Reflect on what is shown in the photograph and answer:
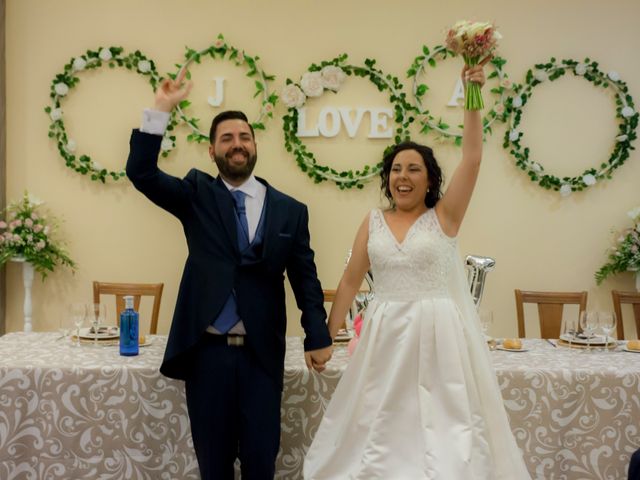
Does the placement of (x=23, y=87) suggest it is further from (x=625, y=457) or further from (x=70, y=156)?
(x=625, y=457)

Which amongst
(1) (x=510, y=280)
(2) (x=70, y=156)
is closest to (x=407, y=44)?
(1) (x=510, y=280)

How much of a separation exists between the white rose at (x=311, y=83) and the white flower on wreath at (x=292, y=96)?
4cm

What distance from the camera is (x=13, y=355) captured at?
258 centimetres

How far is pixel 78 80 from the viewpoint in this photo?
4320 mm

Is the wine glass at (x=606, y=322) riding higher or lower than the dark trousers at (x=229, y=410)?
higher

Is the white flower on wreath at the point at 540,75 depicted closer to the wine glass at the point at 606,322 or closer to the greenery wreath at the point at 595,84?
the greenery wreath at the point at 595,84

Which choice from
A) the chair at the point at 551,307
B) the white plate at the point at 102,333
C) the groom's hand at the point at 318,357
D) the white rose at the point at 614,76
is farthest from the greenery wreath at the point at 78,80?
the white rose at the point at 614,76

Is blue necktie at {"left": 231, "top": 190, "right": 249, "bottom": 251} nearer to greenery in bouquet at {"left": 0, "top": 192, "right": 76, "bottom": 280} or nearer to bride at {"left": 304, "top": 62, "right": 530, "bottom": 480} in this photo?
bride at {"left": 304, "top": 62, "right": 530, "bottom": 480}

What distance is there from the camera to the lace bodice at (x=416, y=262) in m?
2.18

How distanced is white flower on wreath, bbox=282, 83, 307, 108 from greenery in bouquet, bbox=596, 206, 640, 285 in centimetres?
244

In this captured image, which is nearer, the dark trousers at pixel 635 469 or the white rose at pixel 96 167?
the dark trousers at pixel 635 469

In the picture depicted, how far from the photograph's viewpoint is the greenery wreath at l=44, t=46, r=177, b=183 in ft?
14.1

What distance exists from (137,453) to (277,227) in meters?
1.07

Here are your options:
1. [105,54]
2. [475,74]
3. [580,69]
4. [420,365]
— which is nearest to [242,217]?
[420,365]
